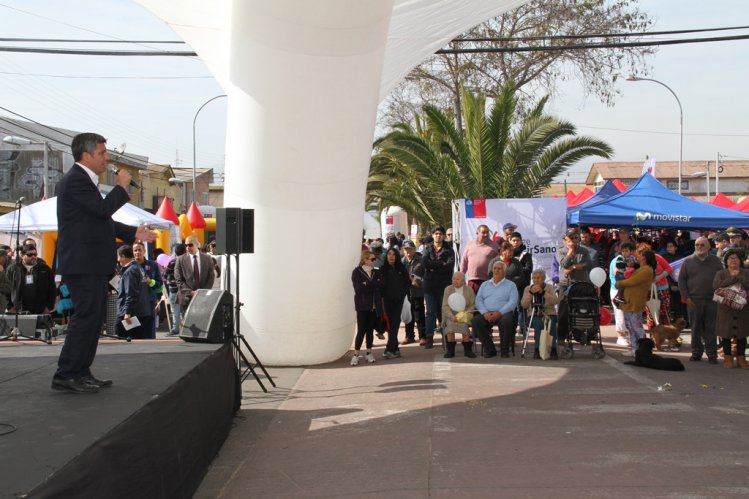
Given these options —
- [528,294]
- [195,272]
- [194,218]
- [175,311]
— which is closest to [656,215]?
[528,294]

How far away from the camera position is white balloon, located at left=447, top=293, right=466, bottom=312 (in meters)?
11.8

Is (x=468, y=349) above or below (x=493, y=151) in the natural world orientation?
below

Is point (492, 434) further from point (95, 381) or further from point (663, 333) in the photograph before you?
point (663, 333)

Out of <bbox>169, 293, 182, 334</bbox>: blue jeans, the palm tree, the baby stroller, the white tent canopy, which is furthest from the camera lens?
the palm tree

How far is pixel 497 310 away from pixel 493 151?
10.3 metres

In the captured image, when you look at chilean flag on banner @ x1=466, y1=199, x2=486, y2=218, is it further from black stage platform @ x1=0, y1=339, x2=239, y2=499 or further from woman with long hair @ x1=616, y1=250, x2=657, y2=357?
black stage platform @ x1=0, y1=339, x2=239, y2=499

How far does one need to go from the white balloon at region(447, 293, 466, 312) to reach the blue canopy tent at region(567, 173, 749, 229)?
6.08 meters

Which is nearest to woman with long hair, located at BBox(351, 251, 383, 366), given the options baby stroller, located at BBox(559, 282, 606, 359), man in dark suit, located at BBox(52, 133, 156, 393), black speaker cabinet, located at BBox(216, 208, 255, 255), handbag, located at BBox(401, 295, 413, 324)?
handbag, located at BBox(401, 295, 413, 324)

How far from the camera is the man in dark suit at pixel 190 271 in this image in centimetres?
1325

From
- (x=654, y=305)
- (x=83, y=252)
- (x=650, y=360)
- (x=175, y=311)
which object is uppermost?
(x=83, y=252)

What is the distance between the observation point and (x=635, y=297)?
11.6m

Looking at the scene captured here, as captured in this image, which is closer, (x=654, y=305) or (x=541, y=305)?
(x=541, y=305)

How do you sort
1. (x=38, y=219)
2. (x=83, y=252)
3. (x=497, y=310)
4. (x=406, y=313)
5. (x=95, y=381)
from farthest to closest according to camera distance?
(x=38, y=219), (x=406, y=313), (x=497, y=310), (x=95, y=381), (x=83, y=252)

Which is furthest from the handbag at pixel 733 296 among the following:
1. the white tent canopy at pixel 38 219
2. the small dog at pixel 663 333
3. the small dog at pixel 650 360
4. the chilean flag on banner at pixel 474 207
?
the white tent canopy at pixel 38 219
